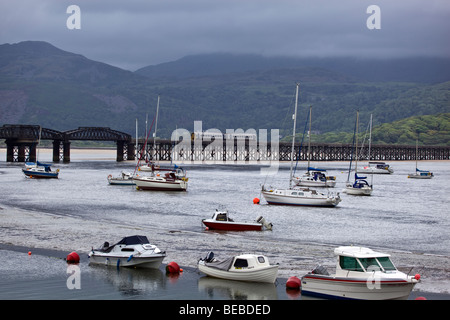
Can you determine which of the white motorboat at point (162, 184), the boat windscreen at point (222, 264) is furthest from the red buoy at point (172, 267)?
the white motorboat at point (162, 184)

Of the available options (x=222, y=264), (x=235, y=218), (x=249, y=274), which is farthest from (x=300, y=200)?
(x=249, y=274)

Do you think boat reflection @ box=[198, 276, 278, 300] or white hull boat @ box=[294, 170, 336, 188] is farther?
white hull boat @ box=[294, 170, 336, 188]

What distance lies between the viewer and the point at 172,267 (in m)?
38.3

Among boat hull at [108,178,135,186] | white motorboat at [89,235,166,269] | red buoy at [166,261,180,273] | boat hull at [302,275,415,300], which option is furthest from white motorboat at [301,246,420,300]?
boat hull at [108,178,135,186]

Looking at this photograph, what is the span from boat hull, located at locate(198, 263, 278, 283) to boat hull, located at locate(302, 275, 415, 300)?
3580mm

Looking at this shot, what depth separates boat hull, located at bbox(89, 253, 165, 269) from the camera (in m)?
39.4

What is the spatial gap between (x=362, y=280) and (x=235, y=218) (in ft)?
117

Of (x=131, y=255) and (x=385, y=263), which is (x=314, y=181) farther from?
(x=385, y=263)

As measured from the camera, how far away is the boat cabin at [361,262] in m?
32.0

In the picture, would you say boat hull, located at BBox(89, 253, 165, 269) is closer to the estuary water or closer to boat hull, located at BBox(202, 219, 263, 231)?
the estuary water

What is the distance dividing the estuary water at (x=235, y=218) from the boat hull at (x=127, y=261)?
2.01 meters

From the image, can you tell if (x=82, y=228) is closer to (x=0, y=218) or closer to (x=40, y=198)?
(x=0, y=218)
